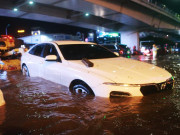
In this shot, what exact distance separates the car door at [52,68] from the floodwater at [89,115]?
403mm

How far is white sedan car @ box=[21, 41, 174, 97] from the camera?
375cm

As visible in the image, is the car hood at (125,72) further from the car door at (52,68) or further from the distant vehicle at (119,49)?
the distant vehicle at (119,49)

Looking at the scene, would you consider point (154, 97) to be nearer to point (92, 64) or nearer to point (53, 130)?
point (92, 64)

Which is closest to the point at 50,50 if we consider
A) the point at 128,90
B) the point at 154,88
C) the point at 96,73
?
the point at 96,73

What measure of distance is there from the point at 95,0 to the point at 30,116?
1566 cm

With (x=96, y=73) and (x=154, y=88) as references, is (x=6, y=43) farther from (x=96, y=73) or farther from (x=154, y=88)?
(x=154, y=88)

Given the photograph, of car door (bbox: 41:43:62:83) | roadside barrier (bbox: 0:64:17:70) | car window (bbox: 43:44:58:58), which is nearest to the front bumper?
car door (bbox: 41:43:62:83)

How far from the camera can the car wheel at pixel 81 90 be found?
4.12m

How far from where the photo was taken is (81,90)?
14.2 ft

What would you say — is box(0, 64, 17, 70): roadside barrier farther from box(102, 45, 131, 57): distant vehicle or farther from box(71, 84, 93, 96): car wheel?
box(102, 45, 131, 57): distant vehicle

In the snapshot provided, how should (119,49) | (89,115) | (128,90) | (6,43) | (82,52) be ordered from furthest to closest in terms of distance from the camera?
Answer: 1. (6,43)
2. (119,49)
3. (82,52)
4. (128,90)
5. (89,115)

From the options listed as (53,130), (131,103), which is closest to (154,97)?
(131,103)

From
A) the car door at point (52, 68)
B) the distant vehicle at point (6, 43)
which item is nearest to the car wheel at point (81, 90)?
the car door at point (52, 68)

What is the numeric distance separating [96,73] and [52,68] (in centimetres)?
157
